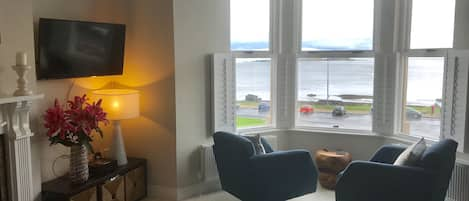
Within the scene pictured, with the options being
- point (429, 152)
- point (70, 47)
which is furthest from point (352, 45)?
point (70, 47)

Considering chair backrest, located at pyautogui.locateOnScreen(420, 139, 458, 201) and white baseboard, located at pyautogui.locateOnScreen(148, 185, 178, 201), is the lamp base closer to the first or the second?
white baseboard, located at pyautogui.locateOnScreen(148, 185, 178, 201)

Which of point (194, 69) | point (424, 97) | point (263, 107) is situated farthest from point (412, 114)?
point (194, 69)

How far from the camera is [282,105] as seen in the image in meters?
4.46

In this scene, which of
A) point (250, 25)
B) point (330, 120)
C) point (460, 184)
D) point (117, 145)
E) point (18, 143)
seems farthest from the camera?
point (330, 120)

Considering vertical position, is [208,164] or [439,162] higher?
[439,162]

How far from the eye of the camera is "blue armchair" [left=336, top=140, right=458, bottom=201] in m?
2.71

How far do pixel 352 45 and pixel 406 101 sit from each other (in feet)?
2.70

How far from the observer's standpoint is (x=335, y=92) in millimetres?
4395

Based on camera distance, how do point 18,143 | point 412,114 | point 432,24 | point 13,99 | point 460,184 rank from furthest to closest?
point 412,114 < point 432,24 < point 460,184 < point 18,143 < point 13,99

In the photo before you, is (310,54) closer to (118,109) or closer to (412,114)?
(412,114)

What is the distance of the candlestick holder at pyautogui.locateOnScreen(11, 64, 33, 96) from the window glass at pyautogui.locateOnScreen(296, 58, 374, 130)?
2815mm

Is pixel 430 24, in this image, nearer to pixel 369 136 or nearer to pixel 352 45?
pixel 352 45

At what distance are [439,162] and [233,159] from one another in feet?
5.22

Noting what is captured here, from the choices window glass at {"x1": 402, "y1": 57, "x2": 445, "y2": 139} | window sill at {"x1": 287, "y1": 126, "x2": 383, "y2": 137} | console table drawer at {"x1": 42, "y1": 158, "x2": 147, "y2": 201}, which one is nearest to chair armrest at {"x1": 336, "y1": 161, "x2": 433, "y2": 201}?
window glass at {"x1": 402, "y1": 57, "x2": 445, "y2": 139}
